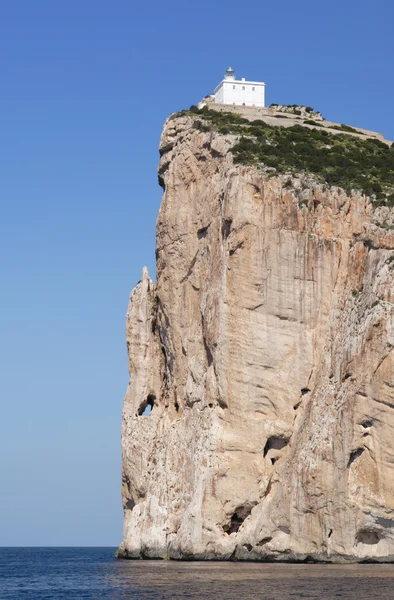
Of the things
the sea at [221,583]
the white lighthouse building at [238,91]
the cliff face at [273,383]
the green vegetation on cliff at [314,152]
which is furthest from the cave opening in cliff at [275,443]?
the white lighthouse building at [238,91]

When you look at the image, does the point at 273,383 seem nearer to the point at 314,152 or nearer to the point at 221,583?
the point at 221,583

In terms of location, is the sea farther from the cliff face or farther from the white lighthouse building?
the white lighthouse building

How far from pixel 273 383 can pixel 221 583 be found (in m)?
13.0

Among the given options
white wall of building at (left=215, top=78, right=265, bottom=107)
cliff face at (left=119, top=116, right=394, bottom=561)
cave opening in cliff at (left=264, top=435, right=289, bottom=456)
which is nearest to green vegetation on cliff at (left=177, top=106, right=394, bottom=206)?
cliff face at (left=119, top=116, right=394, bottom=561)

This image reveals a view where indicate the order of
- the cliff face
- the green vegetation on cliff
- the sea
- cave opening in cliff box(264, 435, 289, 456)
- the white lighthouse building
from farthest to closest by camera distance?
1. the white lighthouse building
2. the green vegetation on cliff
3. cave opening in cliff box(264, 435, 289, 456)
4. the cliff face
5. the sea

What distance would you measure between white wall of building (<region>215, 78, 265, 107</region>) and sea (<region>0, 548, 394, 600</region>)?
29458 mm

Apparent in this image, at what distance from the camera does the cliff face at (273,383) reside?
1972 inches

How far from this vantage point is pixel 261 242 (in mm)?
55906

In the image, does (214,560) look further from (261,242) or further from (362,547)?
(261,242)

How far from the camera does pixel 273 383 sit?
179 feet

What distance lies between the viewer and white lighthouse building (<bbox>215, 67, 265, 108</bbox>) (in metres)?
72.8

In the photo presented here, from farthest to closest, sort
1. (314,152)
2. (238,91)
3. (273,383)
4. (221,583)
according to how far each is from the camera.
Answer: (238,91) < (314,152) < (273,383) < (221,583)

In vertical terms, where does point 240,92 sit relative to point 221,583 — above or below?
above

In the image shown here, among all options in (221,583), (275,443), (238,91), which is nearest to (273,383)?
(275,443)
